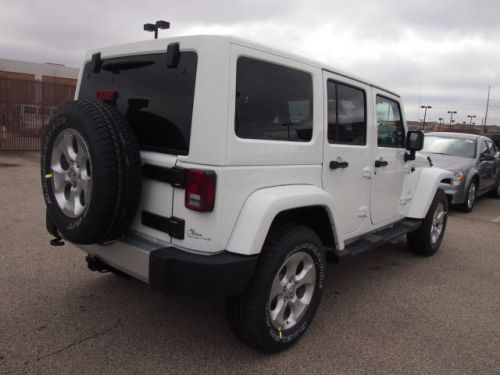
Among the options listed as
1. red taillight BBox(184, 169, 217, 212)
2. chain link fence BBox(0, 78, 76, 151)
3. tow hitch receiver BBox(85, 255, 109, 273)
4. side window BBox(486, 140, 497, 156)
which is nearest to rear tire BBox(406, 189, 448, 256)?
red taillight BBox(184, 169, 217, 212)

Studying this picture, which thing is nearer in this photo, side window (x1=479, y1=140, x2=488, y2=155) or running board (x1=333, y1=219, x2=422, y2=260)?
running board (x1=333, y1=219, x2=422, y2=260)

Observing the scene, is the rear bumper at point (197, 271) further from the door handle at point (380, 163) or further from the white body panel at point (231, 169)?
the door handle at point (380, 163)

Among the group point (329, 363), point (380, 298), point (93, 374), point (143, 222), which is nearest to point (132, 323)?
point (93, 374)

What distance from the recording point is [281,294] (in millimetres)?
2783

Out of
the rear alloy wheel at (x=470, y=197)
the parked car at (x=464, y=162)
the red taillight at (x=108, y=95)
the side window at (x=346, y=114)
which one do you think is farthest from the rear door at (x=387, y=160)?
the rear alloy wheel at (x=470, y=197)

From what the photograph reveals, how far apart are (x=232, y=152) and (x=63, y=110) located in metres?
1.09

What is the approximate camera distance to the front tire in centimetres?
253

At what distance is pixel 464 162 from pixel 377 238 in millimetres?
5561

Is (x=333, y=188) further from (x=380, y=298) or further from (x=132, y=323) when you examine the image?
Answer: (x=132, y=323)

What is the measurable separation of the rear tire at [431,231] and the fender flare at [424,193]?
0.23 metres

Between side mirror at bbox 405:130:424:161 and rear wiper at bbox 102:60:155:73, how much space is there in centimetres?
291

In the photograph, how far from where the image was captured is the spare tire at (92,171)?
232 cm

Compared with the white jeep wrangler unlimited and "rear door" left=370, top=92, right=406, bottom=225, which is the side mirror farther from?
the white jeep wrangler unlimited

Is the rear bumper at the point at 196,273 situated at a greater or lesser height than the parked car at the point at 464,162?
lesser
